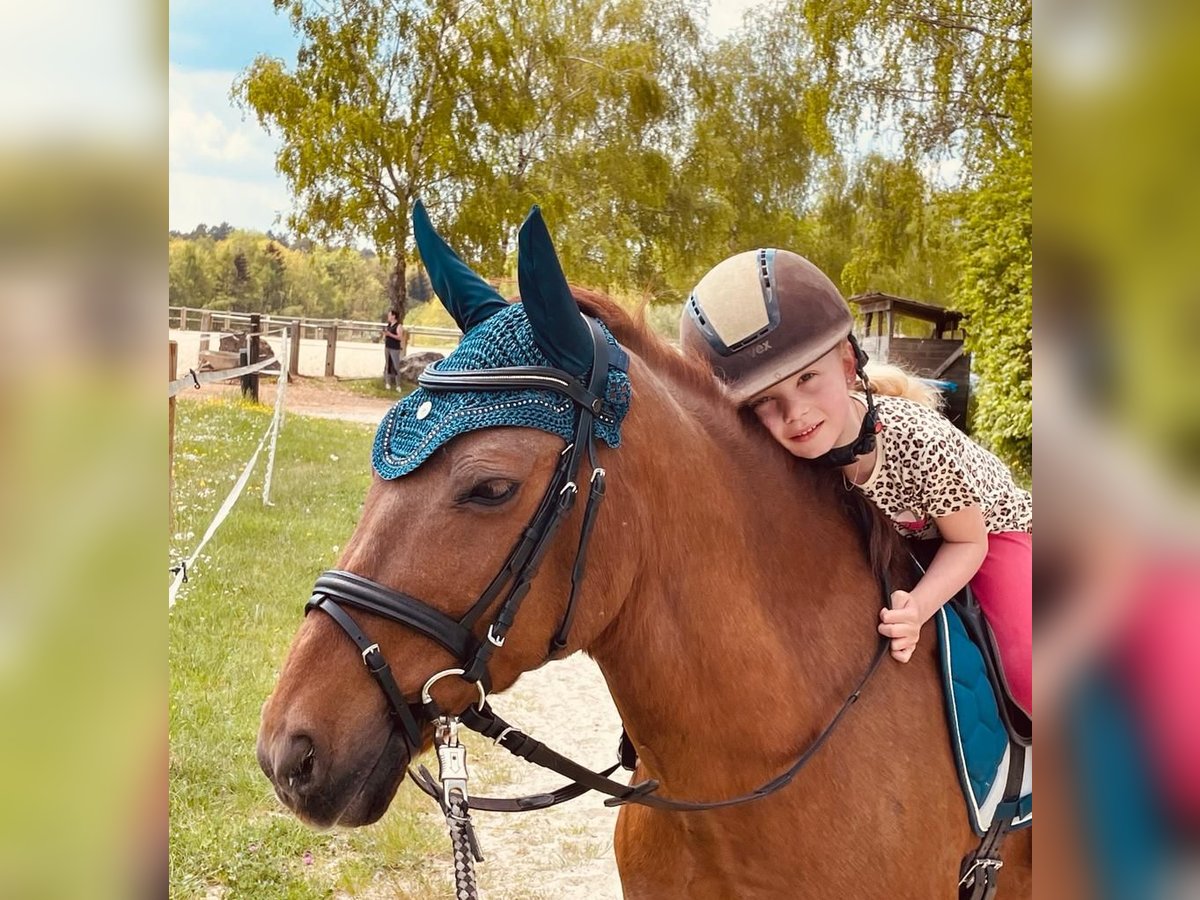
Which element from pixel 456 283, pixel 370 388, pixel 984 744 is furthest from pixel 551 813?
pixel 370 388

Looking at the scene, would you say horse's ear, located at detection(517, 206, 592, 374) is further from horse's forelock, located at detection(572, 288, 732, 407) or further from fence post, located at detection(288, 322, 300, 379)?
fence post, located at detection(288, 322, 300, 379)

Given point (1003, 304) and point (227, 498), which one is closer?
point (227, 498)

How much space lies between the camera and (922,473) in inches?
80.3

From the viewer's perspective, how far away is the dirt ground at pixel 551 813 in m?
4.20

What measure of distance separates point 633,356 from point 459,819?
0.99 meters

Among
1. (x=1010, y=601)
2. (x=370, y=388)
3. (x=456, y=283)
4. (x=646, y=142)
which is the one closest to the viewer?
(x=456, y=283)

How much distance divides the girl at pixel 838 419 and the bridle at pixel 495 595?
391 mm

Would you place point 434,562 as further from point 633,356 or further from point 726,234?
point 726,234

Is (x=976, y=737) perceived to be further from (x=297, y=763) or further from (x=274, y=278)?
(x=274, y=278)

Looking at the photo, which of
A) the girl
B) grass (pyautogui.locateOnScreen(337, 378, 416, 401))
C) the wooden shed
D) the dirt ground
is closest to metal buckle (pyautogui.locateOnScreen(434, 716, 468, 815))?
the girl

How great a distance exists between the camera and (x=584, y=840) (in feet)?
15.1

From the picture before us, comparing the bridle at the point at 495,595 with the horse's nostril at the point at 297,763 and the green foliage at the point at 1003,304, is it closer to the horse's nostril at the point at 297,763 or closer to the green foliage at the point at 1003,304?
the horse's nostril at the point at 297,763

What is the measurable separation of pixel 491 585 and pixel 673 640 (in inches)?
17.2
